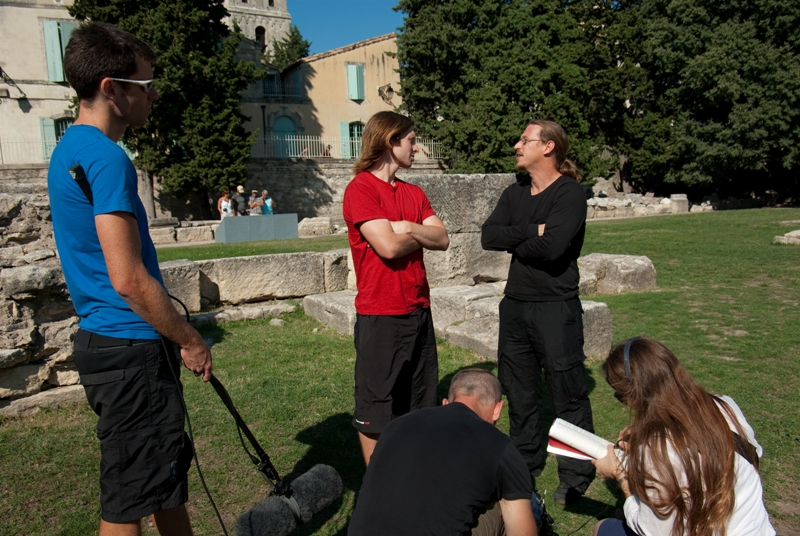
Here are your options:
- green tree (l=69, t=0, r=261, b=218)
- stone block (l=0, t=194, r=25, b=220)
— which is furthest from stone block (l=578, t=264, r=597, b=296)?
green tree (l=69, t=0, r=261, b=218)

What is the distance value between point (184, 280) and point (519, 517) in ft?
19.0

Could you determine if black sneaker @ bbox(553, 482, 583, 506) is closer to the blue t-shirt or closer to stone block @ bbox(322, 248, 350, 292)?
the blue t-shirt

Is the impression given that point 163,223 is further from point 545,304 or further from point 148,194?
point 545,304

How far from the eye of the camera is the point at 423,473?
1.87 m

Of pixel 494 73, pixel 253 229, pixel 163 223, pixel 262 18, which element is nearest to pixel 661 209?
pixel 494 73

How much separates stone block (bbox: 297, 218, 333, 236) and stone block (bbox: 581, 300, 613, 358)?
13.6 meters

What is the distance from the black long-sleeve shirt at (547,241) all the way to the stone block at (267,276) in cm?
464

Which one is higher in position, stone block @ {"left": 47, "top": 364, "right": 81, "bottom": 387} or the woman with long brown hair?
the woman with long brown hair

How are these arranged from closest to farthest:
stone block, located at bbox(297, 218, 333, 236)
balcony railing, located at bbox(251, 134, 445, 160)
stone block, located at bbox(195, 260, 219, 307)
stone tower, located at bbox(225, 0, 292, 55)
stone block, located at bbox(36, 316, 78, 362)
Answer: stone block, located at bbox(36, 316, 78, 362), stone block, located at bbox(195, 260, 219, 307), stone block, located at bbox(297, 218, 333, 236), balcony railing, located at bbox(251, 134, 445, 160), stone tower, located at bbox(225, 0, 292, 55)

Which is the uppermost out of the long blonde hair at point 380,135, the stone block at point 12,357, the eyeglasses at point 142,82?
the eyeglasses at point 142,82

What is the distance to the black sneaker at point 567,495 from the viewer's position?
10.3 feet

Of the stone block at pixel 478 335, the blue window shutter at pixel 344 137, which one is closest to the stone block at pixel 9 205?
the stone block at pixel 478 335

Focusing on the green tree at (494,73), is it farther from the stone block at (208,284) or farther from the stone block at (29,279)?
the stone block at (29,279)

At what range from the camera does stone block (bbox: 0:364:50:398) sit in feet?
14.1
